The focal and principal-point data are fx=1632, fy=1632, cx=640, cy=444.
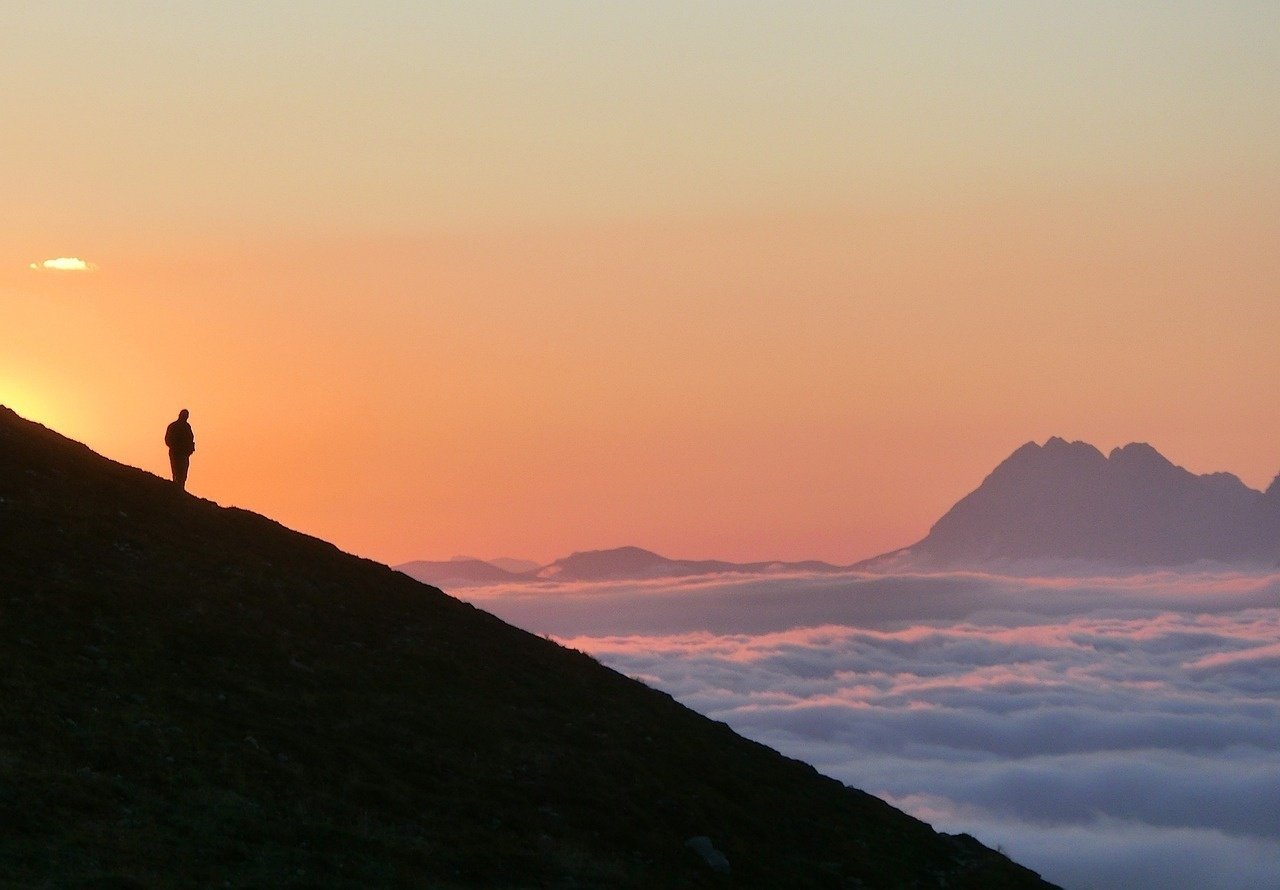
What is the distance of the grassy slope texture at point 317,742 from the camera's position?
99.8 ft

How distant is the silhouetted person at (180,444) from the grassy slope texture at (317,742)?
118 cm

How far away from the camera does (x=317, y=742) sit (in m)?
37.6

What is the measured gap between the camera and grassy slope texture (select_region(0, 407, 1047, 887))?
1198 inches

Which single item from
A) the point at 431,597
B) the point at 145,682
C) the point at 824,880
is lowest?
the point at 824,880

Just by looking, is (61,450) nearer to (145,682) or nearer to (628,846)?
(145,682)

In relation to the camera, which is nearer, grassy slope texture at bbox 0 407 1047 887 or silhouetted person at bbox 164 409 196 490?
grassy slope texture at bbox 0 407 1047 887

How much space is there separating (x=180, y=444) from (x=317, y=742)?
2041 centimetres

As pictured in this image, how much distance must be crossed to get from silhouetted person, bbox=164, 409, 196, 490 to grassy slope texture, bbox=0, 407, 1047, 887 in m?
1.18

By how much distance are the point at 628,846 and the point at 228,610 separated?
13.4 metres

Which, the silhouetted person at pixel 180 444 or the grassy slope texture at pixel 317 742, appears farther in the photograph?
the silhouetted person at pixel 180 444

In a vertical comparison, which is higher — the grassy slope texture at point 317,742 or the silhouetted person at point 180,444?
the silhouetted person at point 180,444

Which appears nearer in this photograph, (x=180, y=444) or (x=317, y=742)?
(x=317, y=742)

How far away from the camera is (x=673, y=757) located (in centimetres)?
4809

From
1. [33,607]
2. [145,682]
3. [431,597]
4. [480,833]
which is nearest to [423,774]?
[480,833]
